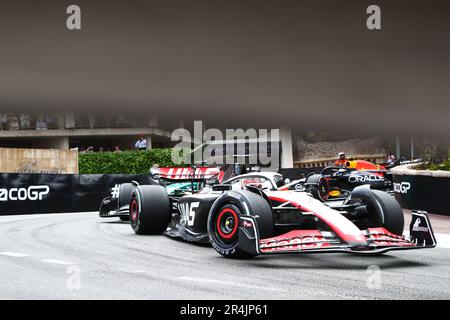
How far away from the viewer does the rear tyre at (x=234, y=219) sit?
6777 millimetres

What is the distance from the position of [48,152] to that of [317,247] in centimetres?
1857

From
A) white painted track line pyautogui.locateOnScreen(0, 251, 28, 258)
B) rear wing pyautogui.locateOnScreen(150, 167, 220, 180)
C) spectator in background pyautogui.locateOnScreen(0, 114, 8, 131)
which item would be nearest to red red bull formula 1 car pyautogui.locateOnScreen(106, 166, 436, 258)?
white painted track line pyautogui.locateOnScreen(0, 251, 28, 258)

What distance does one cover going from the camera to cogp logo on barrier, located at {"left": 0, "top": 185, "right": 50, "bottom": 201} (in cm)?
1764

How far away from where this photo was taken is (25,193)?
18.0 meters

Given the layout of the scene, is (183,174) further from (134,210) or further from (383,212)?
(383,212)

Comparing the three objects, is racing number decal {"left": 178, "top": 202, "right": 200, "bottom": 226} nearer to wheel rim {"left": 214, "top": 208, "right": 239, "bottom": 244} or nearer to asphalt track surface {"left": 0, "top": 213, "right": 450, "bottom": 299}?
asphalt track surface {"left": 0, "top": 213, "right": 450, "bottom": 299}

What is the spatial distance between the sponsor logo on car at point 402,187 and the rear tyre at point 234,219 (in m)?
8.67

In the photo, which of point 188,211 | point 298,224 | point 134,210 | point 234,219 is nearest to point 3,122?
point 134,210

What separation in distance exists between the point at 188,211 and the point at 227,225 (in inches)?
62.0

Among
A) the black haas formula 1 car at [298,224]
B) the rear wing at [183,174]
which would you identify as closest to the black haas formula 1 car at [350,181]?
the rear wing at [183,174]

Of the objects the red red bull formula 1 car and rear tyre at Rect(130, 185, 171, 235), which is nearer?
the red red bull formula 1 car

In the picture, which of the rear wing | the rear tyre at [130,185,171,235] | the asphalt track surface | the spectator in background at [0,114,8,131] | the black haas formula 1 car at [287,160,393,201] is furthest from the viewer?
the spectator in background at [0,114,8,131]

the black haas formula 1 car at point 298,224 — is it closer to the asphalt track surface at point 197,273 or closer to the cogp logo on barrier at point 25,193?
the asphalt track surface at point 197,273

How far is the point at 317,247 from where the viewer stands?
6.43 meters
